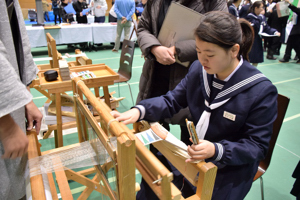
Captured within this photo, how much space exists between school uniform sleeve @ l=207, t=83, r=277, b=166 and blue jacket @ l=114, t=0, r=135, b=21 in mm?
5516

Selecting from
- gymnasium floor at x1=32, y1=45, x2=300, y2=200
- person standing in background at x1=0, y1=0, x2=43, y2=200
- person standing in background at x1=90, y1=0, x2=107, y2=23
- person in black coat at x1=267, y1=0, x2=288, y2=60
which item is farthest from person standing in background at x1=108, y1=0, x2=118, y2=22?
person standing in background at x1=0, y1=0, x2=43, y2=200

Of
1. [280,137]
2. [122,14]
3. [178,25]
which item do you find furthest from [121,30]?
[178,25]

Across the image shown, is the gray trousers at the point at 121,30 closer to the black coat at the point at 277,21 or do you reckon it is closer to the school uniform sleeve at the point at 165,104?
the black coat at the point at 277,21

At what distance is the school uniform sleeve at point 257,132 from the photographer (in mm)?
867

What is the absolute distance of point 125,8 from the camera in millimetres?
5887

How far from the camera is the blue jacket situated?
587 cm

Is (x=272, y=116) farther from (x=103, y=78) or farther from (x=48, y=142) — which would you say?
(x=48, y=142)

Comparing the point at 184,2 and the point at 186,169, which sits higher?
the point at 184,2

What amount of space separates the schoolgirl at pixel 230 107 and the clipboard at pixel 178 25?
365 mm

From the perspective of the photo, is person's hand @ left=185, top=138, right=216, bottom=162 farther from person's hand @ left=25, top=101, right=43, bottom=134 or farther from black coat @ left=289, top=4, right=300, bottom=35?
black coat @ left=289, top=4, right=300, bottom=35

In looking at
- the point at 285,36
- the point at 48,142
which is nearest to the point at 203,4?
the point at 48,142

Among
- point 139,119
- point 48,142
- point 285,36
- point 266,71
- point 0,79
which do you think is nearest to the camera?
point 0,79

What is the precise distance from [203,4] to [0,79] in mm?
1115

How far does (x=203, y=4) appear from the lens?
1276 millimetres
